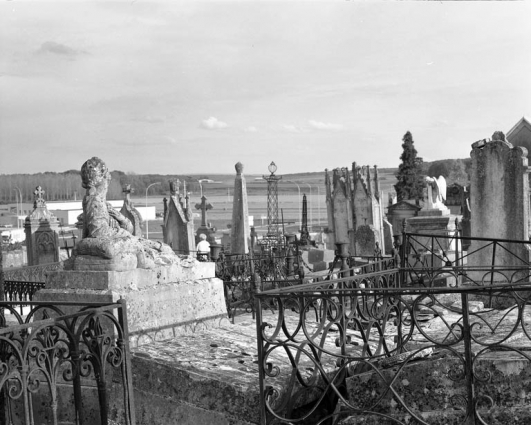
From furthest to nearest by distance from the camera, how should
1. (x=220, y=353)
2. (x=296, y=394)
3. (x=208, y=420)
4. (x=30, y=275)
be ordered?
(x=30, y=275), (x=220, y=353), (x=208, y=420), (x=296, y=394)

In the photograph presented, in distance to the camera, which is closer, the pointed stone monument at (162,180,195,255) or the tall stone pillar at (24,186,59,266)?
the tall stone pillar at (24,186,59,266)

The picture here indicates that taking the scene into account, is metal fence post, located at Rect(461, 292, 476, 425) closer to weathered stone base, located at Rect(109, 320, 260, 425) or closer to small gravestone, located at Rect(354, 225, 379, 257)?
weathered stone base, located at Rect(109, 320, 260, 425)

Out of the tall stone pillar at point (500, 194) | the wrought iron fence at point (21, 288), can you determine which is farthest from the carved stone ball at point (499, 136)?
the wrought iron fence at point (21, 288)

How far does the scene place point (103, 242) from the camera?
6730mm

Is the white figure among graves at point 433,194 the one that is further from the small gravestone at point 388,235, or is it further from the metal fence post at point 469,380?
the metal fence post at point 469,380

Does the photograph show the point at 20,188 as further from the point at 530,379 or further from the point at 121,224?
the point at 530,379

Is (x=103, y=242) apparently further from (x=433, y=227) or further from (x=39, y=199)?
(x=39, y=199)

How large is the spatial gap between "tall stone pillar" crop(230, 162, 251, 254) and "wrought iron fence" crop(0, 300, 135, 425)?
47.8ft

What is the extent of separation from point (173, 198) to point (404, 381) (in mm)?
19423

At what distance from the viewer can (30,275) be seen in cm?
1543

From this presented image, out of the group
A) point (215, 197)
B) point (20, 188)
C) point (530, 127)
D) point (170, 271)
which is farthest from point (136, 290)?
point (215, 197)

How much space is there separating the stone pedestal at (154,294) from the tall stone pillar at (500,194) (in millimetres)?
7123

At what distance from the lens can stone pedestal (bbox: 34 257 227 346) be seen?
6.55 meters

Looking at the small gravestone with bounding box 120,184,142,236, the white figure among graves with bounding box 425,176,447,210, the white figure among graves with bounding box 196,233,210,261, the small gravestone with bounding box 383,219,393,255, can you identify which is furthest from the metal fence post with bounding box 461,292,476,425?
the small gravestone with bounding box 383,219,393,255
